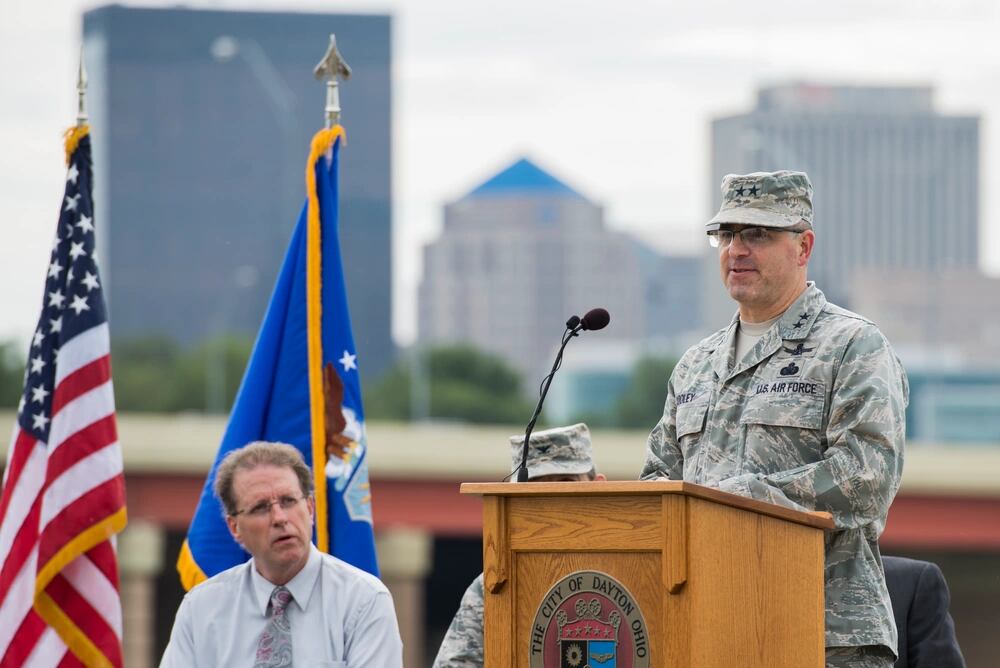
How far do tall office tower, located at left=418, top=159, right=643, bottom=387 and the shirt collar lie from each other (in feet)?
252

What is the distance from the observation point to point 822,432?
3844 mm

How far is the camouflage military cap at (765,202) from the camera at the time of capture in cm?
392

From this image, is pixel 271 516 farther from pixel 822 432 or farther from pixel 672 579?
pixel 822 432

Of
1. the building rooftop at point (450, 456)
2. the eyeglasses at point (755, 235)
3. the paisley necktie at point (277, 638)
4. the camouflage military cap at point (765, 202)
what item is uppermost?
the camouflage military cap at point (765, 202)

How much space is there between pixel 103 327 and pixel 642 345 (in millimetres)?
69934

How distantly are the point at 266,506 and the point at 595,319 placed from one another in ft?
3.12

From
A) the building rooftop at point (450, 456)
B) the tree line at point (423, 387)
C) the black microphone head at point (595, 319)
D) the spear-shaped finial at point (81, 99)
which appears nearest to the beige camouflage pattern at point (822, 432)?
the black microphone head at point (595, 319)

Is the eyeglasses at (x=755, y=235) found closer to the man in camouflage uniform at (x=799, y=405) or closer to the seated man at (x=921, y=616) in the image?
the man in camouflage uniform at (x=799, y=405)

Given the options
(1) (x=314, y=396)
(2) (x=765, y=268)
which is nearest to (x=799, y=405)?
(2) (x=765, y=268)

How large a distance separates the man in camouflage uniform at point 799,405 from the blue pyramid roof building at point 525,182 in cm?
7549

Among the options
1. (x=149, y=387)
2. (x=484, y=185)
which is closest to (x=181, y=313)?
(x=484, y=185)

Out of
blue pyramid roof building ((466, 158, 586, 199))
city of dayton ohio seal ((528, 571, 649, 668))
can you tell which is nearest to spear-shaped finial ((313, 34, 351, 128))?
city of dayton ohio seal ((528, 571, 649, 668))

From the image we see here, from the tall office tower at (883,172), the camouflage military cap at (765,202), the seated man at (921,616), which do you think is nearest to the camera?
the camouflage military cap at (765,202)

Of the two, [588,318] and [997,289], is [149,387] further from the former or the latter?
[588,318]
